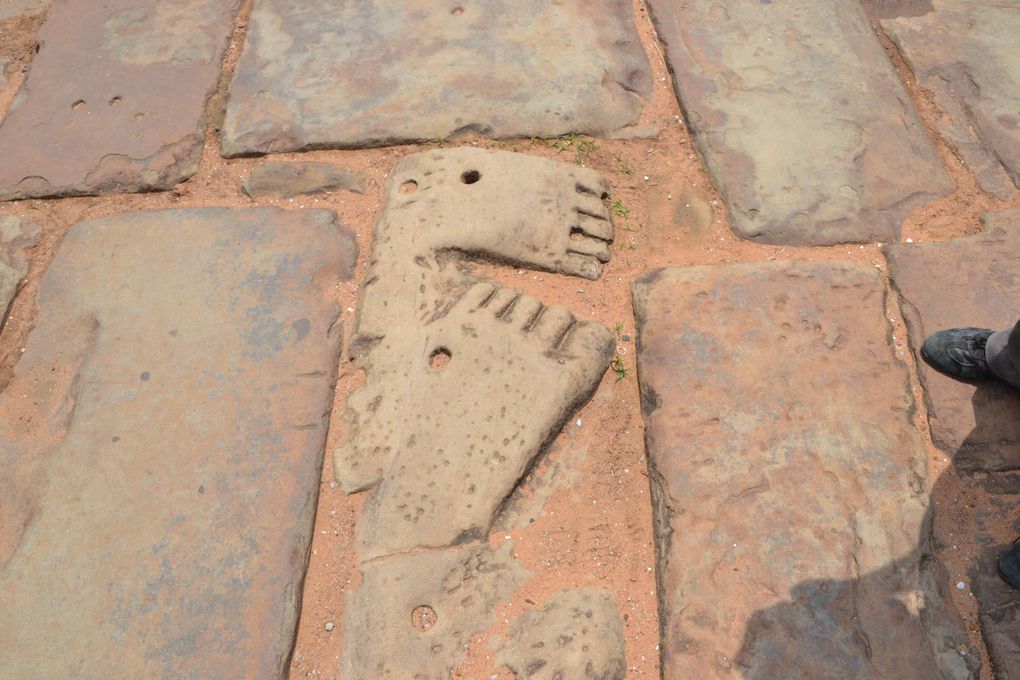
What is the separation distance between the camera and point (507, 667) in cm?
140

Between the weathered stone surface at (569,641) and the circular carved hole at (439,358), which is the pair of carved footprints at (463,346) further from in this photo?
the weathered stone surface at (569,641)

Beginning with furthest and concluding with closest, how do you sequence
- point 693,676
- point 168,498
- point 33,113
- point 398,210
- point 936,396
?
point 33,113, point 398,210, point 936,396, point 168,498, point 693,676

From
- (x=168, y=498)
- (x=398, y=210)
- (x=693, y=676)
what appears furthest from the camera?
(x=398, y=210)

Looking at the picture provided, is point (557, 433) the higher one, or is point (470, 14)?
point (470, 14)

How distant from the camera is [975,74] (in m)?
2.30

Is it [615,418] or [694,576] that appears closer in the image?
[694,576]

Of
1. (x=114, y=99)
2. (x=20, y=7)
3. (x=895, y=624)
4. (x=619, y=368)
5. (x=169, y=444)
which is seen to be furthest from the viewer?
(x=20, y=7)

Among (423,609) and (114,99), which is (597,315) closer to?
(423,609)

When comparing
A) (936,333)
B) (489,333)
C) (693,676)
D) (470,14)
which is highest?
(470,14)

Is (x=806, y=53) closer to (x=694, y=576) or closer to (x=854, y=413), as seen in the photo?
(x=854, y=413)

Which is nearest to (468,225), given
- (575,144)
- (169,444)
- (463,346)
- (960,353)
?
(463,346)

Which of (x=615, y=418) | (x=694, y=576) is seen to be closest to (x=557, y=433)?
(x=615, y=418)

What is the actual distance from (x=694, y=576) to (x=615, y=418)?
38cm

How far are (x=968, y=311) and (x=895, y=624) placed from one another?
79cm
